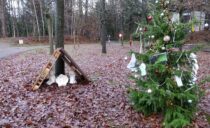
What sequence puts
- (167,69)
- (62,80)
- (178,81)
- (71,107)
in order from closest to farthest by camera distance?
(178,81)
(167,69)
(71,107)
(62,80)

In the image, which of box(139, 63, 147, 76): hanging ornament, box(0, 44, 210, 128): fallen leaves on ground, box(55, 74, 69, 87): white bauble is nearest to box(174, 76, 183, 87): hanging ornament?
box(139, 63, 147, 76): hanging ornament

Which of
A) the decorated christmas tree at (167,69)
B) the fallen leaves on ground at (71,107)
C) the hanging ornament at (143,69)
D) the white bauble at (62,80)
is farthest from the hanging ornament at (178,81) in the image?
the white bauble at (62,80)

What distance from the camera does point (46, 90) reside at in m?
7.18

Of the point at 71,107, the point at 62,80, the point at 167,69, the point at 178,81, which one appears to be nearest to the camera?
the point at 178,81

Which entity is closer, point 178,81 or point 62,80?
point 178,81

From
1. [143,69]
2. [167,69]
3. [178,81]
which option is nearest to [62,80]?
[143,69]

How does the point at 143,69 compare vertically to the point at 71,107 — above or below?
above

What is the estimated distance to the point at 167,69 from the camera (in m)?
5.08

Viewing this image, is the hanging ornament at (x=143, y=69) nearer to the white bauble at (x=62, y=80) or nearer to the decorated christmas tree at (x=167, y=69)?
the decorated christmas tree at (x=167, y=69)

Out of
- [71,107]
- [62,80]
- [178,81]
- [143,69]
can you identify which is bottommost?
[71,107]

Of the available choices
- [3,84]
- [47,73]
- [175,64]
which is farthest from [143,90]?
[3,84]

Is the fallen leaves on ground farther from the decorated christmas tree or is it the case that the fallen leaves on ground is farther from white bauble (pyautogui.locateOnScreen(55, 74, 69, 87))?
the decorated christmas tree

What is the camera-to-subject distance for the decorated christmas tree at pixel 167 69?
4.99 metres

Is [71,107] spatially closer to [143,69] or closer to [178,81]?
[143,69]
